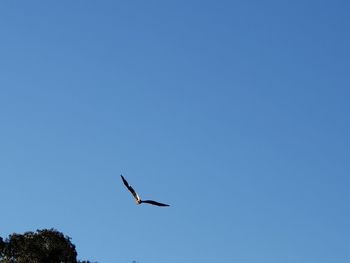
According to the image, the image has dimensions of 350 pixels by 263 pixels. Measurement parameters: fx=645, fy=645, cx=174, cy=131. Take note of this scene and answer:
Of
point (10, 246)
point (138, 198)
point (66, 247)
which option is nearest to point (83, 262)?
point (66, 247)

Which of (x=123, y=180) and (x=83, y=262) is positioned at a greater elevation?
(x=83, y=262)

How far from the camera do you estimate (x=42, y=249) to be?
68.3 metres

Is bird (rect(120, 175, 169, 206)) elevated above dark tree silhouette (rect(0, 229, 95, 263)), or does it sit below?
below

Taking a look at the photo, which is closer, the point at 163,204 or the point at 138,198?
the point at 163,204

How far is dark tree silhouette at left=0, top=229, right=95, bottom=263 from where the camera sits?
6812 cm

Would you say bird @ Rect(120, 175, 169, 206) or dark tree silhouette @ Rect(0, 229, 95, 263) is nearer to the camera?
bird @ Rect(120, 175, 169, 206)

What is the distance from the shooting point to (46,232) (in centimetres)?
6919

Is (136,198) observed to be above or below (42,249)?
below

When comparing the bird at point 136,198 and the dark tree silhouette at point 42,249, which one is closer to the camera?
the bird at point 136,198

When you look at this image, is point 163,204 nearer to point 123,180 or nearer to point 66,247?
point 123,180

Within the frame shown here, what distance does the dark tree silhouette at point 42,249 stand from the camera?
68125 mm

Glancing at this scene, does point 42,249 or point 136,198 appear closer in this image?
point 136,198

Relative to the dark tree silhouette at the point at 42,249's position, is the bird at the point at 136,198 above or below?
below

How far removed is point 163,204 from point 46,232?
2033 inches
